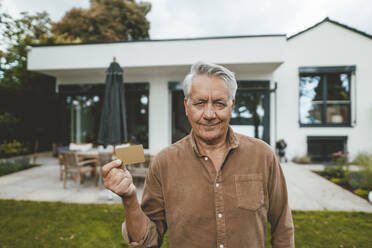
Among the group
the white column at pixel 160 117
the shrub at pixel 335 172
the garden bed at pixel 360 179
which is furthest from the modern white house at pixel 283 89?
the garden bed at pixel 360 179

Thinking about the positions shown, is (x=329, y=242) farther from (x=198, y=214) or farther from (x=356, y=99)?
(x=356, y=99)

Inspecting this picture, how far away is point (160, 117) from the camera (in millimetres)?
9211

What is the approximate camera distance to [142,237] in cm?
111

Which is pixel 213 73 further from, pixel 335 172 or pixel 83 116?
pixel 83 116

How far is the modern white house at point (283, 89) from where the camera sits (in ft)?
28.2

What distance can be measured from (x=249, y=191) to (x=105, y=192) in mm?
4390

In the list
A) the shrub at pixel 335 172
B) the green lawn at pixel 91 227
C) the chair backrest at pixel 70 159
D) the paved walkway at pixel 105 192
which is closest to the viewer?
the green lawn at pixel 91 227

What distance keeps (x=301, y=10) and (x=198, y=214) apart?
36.6ft

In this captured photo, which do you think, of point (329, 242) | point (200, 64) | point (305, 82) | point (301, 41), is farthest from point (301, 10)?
point (200, 64)

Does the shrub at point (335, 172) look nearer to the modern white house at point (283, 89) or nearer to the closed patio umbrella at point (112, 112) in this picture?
the modern white house at point (283, 89)

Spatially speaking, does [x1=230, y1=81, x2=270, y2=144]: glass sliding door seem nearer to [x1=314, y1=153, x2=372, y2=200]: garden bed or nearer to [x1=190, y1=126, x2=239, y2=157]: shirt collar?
[x1=314, y1=153, x2=372, y2=200]: garden bed

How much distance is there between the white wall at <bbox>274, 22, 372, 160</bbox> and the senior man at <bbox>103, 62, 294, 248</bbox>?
8589 mm

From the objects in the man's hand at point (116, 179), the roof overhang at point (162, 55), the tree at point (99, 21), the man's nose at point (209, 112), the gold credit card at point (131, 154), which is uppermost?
the tree at point (99, 21)

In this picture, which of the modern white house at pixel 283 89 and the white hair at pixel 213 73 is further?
the modern white house at pixel 283 89
